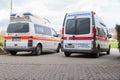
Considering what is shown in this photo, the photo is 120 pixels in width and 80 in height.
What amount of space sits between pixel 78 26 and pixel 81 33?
1.56ft

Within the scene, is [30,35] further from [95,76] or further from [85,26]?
[95,76]

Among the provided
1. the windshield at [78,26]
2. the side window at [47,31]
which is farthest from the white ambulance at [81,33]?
the side window at [47,31]

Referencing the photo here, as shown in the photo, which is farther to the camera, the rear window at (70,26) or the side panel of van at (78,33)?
the rear window at (70,26)

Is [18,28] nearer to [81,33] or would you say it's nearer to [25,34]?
[25,34]

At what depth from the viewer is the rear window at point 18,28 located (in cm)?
1947

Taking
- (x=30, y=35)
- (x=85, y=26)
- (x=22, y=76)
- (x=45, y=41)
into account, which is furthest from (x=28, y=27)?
(x=22, y=76)

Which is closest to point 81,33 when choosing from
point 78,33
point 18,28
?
point 78,33

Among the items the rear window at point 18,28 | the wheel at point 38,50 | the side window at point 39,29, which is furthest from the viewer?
the side window at point 39,29

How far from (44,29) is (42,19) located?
73cm

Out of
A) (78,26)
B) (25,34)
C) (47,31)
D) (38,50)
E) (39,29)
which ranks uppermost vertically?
(78,26)

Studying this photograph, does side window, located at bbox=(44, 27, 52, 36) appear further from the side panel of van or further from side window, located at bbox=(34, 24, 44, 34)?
the side panel of van

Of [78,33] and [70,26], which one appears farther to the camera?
[70,26]

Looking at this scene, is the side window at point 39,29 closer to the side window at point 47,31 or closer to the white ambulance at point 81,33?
the side window at point 47,31

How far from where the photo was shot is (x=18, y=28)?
19672mm
